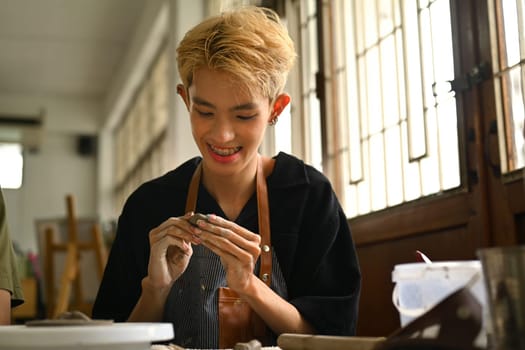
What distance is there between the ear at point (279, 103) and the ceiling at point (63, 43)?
4609 mm

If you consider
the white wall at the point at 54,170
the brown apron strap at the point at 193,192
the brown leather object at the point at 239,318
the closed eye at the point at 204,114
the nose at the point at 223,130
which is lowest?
the brown leather object at the point at 239,318

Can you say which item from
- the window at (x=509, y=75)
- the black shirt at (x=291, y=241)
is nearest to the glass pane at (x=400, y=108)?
the window at (x=509, y=75)

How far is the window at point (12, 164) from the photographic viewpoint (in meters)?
8.46

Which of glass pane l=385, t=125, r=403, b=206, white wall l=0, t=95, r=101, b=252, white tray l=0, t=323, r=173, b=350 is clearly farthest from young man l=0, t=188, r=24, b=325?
white wall l=0, t=95, r=101, b=252

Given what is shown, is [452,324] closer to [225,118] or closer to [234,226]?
[234,226]

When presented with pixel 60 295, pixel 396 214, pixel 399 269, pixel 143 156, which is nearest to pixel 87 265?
pixel 60 295

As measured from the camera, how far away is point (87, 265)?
5.60 metres

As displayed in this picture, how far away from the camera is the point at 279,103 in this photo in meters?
1.49

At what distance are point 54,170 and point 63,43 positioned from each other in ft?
8.01

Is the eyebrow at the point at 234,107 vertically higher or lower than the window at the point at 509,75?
lower

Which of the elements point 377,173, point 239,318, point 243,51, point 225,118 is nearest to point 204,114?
point 225,118

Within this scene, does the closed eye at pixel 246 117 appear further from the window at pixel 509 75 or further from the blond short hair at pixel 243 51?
the window at pixel 509 75

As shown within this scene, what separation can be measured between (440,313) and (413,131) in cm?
161

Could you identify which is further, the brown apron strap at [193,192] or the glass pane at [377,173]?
the glass pane at [377,173]
